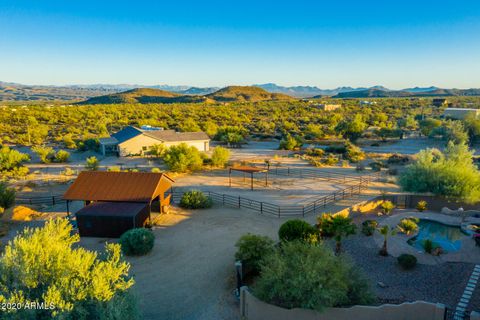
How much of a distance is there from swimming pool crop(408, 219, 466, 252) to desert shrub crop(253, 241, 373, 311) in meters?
7.84

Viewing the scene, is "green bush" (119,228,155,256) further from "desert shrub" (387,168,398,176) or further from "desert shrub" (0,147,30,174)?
"desert shrub" (387,168,398,176)

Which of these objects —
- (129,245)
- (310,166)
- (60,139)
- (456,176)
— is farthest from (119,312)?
(60,139)

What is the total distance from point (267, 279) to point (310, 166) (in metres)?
28.3

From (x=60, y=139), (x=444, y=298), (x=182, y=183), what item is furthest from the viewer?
(x=60, y=139)

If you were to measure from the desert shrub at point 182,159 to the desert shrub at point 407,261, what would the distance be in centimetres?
2294

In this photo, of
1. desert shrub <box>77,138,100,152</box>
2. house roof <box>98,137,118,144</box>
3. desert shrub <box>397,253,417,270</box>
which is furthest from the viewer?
desert shrub <box>77,138,100,152</box>

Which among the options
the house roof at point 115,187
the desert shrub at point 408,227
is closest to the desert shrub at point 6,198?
the house roof at point 115,187

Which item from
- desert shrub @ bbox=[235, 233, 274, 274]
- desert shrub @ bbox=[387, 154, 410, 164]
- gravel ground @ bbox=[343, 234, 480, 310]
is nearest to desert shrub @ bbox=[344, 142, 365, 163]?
desert shrub @ bbox=[387, 154, 410, 164]

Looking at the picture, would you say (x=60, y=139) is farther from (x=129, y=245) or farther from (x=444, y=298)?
(x=444, y=298)

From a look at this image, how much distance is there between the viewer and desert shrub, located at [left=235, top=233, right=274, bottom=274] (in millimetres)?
14391

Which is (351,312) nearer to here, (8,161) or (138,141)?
(8,161)

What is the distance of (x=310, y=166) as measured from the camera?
38094 millimetres

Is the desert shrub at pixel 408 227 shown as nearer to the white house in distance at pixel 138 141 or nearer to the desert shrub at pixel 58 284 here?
the desert shrub at pixel 58 284

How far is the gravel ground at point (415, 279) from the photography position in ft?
42.0
